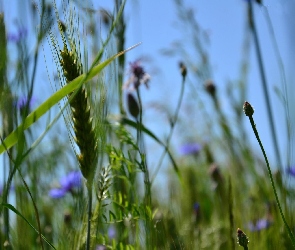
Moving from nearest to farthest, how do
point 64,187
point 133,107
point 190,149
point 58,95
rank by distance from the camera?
point 58,95 → point 133,107 → point 64,187 → point 190,149

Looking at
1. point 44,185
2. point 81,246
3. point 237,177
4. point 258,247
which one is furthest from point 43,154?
point 81,246

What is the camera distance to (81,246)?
32.5 inches

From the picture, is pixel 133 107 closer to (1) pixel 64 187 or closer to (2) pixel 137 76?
(2) pixel 137 76

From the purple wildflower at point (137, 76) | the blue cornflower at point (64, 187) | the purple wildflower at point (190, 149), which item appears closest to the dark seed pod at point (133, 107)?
the purple wildflower at point (137, 76)

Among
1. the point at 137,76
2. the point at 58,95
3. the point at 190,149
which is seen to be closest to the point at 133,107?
the point at 137,76

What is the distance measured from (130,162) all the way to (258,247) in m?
0.28

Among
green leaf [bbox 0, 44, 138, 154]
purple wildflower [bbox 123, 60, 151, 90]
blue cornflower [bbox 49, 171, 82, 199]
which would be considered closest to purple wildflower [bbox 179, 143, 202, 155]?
blue cornflower [bbox 49, 171, 82, 199]

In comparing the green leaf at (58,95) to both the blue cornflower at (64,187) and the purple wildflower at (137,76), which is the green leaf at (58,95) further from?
the blue cornflower at (64,187)

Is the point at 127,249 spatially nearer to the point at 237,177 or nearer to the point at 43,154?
the point at 43,154

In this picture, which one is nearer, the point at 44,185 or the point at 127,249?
the point at 127,249

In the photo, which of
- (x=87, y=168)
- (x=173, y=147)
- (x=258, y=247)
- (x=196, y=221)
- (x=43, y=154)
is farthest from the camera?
(x=173, y=147)

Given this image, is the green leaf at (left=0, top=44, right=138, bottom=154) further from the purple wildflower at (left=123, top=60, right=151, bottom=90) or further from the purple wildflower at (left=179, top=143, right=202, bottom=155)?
the purple wildflower at (left=179, top=143, right=202, bottom=155)

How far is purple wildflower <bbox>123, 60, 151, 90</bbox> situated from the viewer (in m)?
1.30

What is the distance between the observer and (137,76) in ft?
4.34
